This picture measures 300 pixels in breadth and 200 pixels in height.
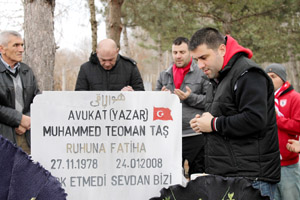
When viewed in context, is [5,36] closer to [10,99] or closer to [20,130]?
[10,99]

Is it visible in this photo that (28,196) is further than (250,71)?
No

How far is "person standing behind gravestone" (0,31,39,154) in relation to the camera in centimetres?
378

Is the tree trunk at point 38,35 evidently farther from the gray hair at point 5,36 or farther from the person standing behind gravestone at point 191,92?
the person standing behind gravestone at point 191,92

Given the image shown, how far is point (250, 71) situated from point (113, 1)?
775 centimetres

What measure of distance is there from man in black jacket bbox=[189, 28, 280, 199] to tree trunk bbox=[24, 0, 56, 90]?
2801 millimetres

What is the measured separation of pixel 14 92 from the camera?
389 cm

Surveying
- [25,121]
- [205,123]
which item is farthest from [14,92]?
[205,123]

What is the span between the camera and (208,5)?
14.9 metres

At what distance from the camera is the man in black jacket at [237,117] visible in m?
2.47

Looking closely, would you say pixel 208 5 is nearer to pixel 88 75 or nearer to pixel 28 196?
pixel 88 75

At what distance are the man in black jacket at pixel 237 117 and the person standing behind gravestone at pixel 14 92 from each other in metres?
1.92

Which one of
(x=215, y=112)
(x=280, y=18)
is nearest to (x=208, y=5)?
(x=280, y=18)

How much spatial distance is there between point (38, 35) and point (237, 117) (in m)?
3.28

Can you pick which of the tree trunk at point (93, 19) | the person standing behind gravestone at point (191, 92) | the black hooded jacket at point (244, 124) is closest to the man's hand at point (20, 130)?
the person standing behind gravestone at point (191, 92)
